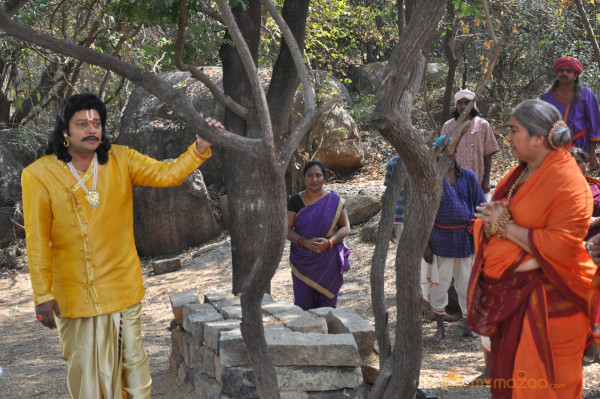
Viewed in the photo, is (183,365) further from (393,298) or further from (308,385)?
(393,298)

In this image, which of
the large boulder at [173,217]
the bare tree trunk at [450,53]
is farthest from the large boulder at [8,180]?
the bare tree trunk at [450,53]

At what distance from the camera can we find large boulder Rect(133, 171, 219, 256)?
1219 cm

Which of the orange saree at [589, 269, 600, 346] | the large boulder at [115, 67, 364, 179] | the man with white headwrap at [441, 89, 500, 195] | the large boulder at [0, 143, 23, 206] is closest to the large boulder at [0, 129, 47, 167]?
the large boulder at [0, 143, 23, 206]

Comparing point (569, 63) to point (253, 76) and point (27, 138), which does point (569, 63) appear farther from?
point (27, 138)

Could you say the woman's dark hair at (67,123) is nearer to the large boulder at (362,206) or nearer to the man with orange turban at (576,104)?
the man with orange turban at (576,104)

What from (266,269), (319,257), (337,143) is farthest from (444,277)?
(337,143)

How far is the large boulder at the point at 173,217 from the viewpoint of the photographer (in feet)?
40.0

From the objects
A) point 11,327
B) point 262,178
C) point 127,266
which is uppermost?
point 262,178

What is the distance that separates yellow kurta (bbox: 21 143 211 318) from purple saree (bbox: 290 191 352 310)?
2.14 m

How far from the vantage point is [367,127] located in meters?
15.7

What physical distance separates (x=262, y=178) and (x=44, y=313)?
151 cm

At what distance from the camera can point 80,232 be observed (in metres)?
4.00

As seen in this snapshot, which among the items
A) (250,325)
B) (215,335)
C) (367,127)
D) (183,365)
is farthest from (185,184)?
(250,325)

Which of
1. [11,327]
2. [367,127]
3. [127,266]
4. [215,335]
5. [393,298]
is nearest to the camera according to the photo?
[127,266]
